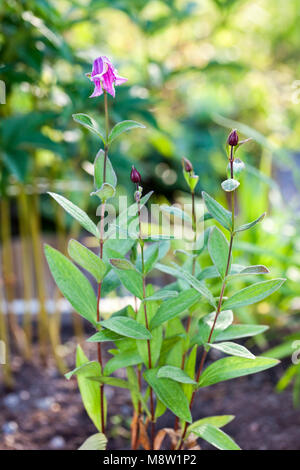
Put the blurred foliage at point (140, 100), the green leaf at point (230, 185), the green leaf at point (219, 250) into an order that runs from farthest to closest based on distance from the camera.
→ the blurred foliage at point (140, 100) < the green leaf at point (219, 250) < the green leaf at point (230, 185)

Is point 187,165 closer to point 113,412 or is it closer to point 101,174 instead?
point 101,174

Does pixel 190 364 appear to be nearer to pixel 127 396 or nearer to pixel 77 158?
pixel 127 396

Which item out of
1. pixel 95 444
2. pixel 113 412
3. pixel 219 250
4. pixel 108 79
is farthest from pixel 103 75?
pixel 113 412

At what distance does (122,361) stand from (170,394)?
2.8 inches

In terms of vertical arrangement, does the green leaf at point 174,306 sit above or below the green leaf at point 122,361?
above

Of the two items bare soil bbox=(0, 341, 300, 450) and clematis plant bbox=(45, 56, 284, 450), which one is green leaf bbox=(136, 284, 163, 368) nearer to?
clematis plant bbox=(45, 56, 284, 450)

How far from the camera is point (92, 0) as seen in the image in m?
0.96

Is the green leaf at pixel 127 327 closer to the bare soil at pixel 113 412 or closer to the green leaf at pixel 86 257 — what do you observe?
the green leaf at pixel 86 257

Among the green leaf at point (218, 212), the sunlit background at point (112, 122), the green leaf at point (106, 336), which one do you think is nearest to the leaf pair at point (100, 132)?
the green leaf at point (218, 212)

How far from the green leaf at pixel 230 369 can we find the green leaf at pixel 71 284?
152 mm

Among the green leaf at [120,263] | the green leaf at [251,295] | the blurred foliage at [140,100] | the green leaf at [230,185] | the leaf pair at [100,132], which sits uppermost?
the blurred foliage at [140,100]

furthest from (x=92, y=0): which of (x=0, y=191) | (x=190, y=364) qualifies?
(x=190, y=364)

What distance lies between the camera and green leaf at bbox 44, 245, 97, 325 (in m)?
0.61

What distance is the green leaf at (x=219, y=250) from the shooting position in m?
0.57
